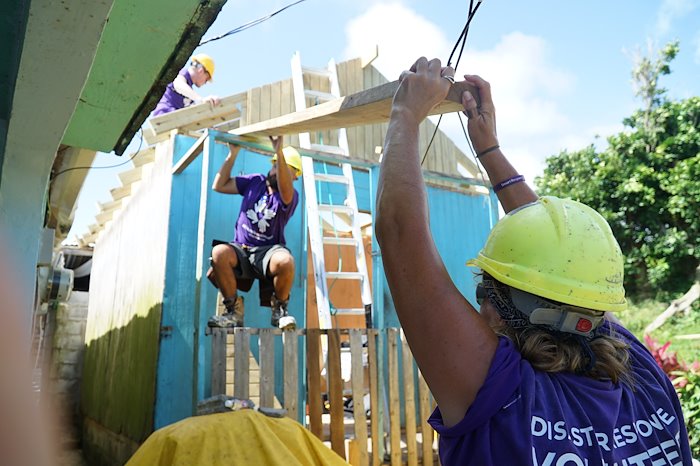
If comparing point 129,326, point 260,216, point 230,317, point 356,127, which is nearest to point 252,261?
point 260,216

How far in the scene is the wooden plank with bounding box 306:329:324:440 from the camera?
162 inches

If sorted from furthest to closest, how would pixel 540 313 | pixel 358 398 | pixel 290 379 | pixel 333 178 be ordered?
pixel 333 178
pixel 358 398
pixel 290 379
pixel 540 313

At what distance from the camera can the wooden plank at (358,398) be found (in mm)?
4281

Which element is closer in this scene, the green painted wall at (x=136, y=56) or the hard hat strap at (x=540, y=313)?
the hard hat strap at (x=540, y=313)

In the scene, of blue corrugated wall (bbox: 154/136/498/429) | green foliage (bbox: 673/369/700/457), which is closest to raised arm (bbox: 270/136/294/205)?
blue corrugated wall (bbox: 154/136/498/429)

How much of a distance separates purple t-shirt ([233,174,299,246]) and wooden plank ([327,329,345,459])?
1016mm

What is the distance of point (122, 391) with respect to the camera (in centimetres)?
588

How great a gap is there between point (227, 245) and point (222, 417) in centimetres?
180

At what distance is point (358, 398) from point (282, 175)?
1989 mm

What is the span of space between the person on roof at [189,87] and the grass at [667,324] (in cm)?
1128

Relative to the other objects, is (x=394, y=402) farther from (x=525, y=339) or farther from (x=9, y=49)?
(x=9, y=49)

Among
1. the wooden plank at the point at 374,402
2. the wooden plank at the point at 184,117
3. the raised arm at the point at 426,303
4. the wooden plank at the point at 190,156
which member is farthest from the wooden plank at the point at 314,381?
the raised arm at the point at 426,303

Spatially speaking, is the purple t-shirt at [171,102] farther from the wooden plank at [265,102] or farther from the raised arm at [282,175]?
the raised arm at [282,175]

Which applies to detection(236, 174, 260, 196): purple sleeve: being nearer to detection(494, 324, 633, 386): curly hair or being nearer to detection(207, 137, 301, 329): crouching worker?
detection(207, 137, 301, 329): crouching worker
